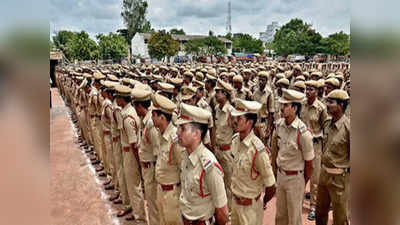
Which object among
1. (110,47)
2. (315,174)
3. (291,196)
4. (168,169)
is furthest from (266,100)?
(110,47)

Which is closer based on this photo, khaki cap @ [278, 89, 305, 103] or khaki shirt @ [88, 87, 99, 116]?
khaki cap @ [278, 89, 305, 103]

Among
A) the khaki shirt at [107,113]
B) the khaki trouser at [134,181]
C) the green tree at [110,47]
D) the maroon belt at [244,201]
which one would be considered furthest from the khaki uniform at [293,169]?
the green tree at [110,47]

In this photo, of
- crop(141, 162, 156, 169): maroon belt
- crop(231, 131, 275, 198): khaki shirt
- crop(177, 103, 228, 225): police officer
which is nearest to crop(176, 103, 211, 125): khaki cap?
crop(177, 103, 228, 225): police officer

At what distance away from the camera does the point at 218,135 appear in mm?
5379

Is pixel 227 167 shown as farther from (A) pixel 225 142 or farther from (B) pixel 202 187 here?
(B) pixel 202 187

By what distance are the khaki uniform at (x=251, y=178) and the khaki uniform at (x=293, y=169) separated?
2.12 ft

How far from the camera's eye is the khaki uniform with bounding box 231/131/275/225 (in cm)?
312

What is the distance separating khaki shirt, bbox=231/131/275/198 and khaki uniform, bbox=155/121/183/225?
0.72 metres

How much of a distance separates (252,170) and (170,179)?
0.98 meters

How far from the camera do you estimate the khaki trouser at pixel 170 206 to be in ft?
11.3

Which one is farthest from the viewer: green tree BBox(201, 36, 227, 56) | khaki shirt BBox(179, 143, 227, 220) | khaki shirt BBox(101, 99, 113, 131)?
green tree BBox(201, 36, 227, 56)

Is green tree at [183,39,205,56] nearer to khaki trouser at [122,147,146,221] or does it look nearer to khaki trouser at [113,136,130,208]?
khaki trouser at [113,136,130,208]

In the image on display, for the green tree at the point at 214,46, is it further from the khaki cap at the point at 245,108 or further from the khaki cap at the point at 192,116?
the khaki cap at the point at 192,116
